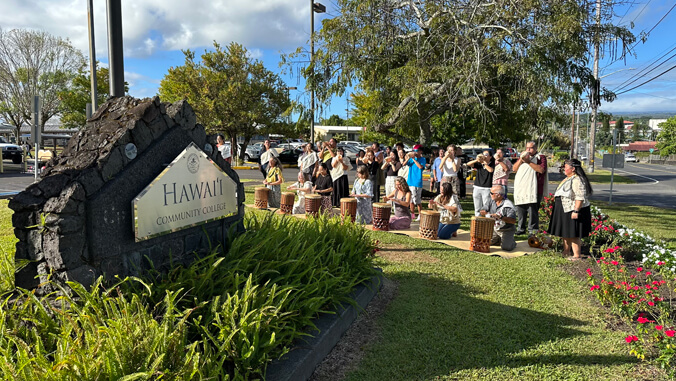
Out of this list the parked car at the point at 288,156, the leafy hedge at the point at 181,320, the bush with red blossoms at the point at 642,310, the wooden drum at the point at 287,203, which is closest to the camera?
the leafy hedge at the point at 181,320

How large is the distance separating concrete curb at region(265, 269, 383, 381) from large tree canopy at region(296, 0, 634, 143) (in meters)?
6.29

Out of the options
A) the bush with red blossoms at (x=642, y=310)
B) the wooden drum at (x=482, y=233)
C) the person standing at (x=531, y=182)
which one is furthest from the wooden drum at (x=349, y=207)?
the bush with red blossoms at (x=642, y=310)

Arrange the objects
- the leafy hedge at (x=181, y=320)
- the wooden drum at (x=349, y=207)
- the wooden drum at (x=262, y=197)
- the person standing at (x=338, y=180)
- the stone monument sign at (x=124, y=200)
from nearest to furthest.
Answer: the leafy hedge at (x=181, y=320) → the stone monument sign at (x=124, y=200) → the wooden drum at (x=349, y=207) → the person standing at (x=338, y=180) → the wooden drum at (x=262, y=197)

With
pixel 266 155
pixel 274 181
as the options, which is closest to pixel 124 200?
pixel 274 181

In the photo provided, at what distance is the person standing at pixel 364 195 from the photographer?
373 inches

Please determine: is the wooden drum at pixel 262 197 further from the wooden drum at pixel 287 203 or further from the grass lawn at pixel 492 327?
the grass lawn at pixel 492 327

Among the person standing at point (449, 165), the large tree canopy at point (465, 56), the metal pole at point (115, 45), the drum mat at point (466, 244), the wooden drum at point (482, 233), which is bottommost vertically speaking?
the drum mat at point (466, 244)

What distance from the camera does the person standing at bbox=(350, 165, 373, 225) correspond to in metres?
9.48

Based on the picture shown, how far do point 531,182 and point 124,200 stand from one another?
7.04 meters

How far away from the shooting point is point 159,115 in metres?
3.78

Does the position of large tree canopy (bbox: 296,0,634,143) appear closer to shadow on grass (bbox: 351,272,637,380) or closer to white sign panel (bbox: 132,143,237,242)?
shadow on grass (bbox: 351,272,637,380)

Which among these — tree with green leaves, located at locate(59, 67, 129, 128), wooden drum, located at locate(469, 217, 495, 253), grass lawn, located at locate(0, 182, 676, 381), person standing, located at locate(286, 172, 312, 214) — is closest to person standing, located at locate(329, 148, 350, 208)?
person standing, located at locate(286, 172, 312, 214)

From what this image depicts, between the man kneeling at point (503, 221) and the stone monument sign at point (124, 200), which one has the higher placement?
the stone monument sign at point (124, 200)

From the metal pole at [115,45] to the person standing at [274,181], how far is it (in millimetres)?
6971
